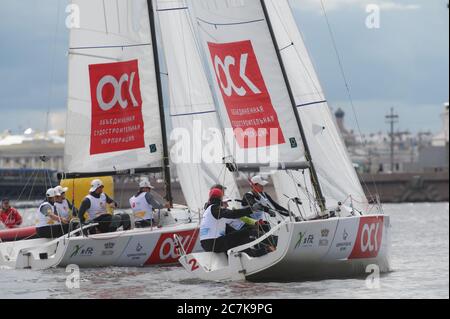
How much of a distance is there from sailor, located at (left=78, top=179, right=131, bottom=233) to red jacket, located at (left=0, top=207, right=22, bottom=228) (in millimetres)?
4860

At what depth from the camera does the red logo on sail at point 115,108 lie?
23.0 m

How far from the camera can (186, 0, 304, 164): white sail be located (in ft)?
64.8

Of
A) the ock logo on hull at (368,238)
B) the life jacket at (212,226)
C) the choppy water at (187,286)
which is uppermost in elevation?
the life jacket at (212,226)

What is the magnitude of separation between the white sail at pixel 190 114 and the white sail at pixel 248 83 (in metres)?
3.33

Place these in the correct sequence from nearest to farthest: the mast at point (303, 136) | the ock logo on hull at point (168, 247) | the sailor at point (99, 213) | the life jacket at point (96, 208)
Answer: the mast at point (303, 136) < the ock logo on hull at point (168, 247) < the sailor at point (99, 213) < the life jacket at point (96, 208)

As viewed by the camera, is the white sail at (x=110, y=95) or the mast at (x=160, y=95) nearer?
the white sail at (x=110, y=95)

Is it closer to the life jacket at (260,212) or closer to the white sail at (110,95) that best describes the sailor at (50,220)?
the white sail at (110,95)

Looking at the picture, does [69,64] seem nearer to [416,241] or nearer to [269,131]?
[269,131]

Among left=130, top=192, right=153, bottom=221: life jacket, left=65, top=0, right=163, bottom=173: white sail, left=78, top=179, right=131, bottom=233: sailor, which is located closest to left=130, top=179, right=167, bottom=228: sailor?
left=130, top=192, right=153, bottom=221: life jacket

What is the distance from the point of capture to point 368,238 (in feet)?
60.3

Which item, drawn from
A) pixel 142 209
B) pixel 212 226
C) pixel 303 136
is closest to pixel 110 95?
pixel 142 209

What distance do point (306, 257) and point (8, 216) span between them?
10469 mm

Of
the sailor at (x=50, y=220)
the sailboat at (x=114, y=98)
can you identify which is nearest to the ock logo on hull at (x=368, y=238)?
the sailboat at (x=114, y=98)
